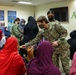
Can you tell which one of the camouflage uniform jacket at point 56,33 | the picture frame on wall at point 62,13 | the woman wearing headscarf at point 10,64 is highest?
the picture frame on wall at point 62,13

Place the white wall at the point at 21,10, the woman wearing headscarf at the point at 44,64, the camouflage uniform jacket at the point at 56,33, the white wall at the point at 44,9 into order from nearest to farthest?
the woman wearing headscarf at the point at 44,64 < the camouflage uniform jacket at the point at 56,33 < the white wall at the point at 44,9 < the white wall at the point at 21,10

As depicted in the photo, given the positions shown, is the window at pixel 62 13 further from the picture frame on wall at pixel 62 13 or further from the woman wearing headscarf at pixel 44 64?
the woman wearing headscarf at pixel 44 64

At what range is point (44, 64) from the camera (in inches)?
73.8

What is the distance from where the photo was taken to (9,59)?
2.20 m

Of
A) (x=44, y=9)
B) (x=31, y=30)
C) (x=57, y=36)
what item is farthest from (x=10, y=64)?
(x=44, y=9)

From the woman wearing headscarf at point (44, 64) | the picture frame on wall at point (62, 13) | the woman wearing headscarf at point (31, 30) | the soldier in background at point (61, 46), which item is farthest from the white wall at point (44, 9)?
the woman wearing headscarf at point (44, 64)

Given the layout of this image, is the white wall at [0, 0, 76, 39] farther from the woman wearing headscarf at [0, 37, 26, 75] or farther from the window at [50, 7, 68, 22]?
the woman wearing headscarf at [0, 37, 26, 75]

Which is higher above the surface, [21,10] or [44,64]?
[21,10]

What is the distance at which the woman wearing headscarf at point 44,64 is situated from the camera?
1850 mm

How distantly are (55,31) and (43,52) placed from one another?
1.46 m

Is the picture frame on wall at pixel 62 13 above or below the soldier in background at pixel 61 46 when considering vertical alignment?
above

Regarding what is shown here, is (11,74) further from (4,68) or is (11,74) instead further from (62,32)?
(62,32)

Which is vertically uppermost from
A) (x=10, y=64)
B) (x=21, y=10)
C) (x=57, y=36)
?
(x=21, y=10)

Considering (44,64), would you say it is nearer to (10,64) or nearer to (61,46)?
(10,64)
